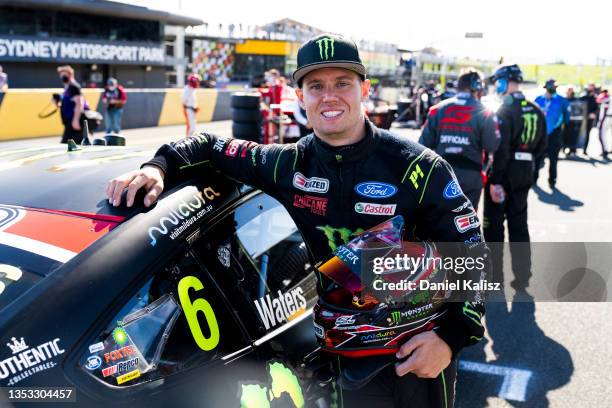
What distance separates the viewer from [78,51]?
29469 mm

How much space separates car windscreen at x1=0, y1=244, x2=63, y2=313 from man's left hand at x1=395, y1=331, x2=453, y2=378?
1.08 meters

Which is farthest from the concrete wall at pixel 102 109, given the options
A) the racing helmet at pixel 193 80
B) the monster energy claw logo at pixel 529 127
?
the monster energy claw logo at pixel 529 127

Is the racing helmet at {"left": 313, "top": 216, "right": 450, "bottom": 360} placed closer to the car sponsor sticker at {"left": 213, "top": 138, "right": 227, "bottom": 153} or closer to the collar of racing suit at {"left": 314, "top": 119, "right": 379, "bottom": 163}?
the collar of racing suit at {"left": 314, "top": 119, "right": 379, "bottom": 163}

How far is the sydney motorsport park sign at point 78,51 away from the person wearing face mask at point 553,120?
930 inches

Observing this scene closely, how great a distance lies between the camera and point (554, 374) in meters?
3.80

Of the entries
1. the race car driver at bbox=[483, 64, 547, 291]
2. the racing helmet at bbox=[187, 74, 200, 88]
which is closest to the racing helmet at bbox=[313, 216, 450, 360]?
the race car driver at bbox=[483, 64, 547, 291]

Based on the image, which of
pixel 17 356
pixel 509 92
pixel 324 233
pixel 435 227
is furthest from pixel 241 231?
pixel 509 92

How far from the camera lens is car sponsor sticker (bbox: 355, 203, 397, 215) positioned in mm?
2057

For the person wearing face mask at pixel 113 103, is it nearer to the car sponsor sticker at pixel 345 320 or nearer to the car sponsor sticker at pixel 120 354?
the car sponsor sticker at pixel 345 320

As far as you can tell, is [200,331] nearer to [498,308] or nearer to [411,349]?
[411,349]

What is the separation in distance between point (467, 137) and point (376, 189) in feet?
10.2

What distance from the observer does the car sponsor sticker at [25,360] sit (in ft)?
4.68

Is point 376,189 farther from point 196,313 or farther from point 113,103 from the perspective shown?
point 113,103

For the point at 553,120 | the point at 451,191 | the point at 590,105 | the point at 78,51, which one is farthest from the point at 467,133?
the point at 78,51
